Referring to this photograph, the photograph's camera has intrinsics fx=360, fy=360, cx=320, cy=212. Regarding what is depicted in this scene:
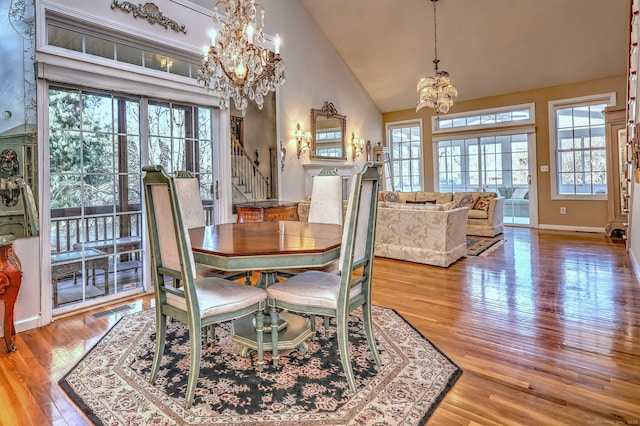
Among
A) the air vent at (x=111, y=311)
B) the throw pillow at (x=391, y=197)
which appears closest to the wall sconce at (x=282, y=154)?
the throw pillow at (x=391, y=197)

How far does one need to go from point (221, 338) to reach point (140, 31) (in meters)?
3.00

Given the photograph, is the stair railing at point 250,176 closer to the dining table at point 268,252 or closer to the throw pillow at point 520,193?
the dining table at point 268,252

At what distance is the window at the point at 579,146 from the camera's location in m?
6.85

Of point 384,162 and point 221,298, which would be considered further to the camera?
point 384,162

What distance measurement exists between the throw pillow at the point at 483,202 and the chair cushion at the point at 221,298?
5.78m

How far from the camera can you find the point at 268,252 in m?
1.80

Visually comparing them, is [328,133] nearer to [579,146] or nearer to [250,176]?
[250,176]

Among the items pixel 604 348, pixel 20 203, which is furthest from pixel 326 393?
→ pixel 20 203

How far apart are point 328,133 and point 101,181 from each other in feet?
15.4

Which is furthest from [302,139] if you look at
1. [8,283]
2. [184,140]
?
[8,283]

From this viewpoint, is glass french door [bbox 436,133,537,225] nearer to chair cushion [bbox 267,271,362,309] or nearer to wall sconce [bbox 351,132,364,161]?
wall sconce [bbox 351,132,364,161]

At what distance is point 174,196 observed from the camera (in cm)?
166

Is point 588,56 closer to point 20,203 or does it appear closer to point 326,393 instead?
point 326,393

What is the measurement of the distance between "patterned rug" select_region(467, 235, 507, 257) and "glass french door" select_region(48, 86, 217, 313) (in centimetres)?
416
